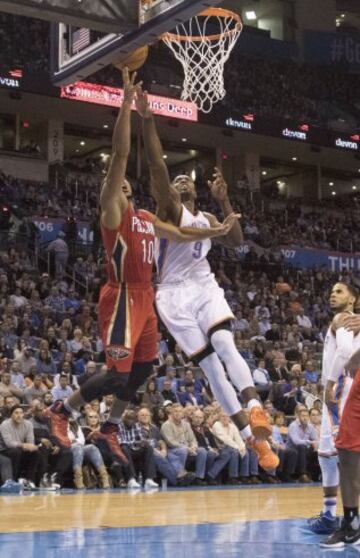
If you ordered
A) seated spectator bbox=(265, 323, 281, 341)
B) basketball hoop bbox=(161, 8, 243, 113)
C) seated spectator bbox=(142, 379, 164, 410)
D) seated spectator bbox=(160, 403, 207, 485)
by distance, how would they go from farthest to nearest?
seated spectator bbox=(265, 323, 281, 341) → seated spectator bbox=(142, 379, 164, 410) → seated spectator bbox=(160, 403, 207, 485) → basketball hoop bbox=(161, 8, 243, 113)

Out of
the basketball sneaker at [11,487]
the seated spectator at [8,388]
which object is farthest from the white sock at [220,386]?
the seated spectator at [8,388]

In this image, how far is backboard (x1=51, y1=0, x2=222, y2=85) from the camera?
6402 mm

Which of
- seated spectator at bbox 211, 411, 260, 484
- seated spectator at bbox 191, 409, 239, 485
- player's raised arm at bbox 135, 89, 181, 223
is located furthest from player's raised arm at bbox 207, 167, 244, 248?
seated spectator at bbox 191, 409, 239, 485

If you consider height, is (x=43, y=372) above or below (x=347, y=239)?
below

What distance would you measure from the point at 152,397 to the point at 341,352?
792 cm

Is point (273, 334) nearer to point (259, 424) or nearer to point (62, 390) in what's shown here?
point (62, 390)

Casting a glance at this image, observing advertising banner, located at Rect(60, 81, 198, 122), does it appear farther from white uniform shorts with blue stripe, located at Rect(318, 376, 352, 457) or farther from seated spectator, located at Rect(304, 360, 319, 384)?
white uniform shorts with blue stripe, located at Rect(318, 376, 352, 457)

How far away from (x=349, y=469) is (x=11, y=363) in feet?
30.2

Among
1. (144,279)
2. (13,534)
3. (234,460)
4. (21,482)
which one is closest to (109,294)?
(144,279)

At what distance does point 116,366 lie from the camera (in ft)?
20.4

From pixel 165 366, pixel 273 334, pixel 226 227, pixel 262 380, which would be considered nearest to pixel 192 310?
pixel 226 227

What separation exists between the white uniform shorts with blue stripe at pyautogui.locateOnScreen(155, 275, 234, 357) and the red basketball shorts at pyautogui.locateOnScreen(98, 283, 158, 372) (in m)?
0.19

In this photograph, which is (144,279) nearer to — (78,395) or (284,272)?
(78,395)

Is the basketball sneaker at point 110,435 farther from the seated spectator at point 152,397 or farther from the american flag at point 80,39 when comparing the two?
the seated spectator at point 152,397
